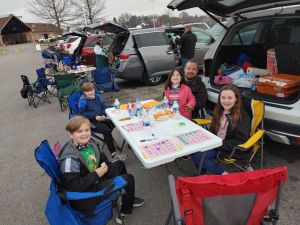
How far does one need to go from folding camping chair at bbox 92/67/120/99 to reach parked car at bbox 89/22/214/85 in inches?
21.9

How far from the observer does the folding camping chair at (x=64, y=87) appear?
21.9 feet

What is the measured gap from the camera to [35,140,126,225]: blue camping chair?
83.3 inches

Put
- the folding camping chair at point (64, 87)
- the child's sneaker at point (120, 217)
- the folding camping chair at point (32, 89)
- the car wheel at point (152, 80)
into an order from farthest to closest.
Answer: the car wheel at point (152, 80), the folding camping chair at point (32, 89), the folding camping chair at point (64, 87), the child's sneaker at point (120, 217)

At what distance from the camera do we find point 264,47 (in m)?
4.55

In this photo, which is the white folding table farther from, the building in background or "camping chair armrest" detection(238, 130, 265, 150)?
the building in background

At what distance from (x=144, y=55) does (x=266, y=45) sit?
365 cm

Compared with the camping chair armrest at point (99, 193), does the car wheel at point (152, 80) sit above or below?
below

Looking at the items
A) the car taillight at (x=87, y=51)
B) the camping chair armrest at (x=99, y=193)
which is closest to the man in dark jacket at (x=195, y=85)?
the camping chair armrest at (x=99, y=193)

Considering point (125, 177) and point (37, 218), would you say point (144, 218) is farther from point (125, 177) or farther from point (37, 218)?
point (37, 218)

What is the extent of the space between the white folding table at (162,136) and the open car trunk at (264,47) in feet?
3.59

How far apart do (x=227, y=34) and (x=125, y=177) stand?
2.70 metres

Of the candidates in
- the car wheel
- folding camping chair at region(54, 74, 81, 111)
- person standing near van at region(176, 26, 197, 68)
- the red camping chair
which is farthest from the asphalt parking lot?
person standing near van at region(176, 26, 197, 68)

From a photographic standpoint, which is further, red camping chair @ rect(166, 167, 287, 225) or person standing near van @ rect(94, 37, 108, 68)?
person standing near van @ rect(94, 37, 108, 68)

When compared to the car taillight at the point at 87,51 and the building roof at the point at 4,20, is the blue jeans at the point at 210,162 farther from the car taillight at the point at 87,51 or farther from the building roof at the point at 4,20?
the building roof at the point at 4,20
